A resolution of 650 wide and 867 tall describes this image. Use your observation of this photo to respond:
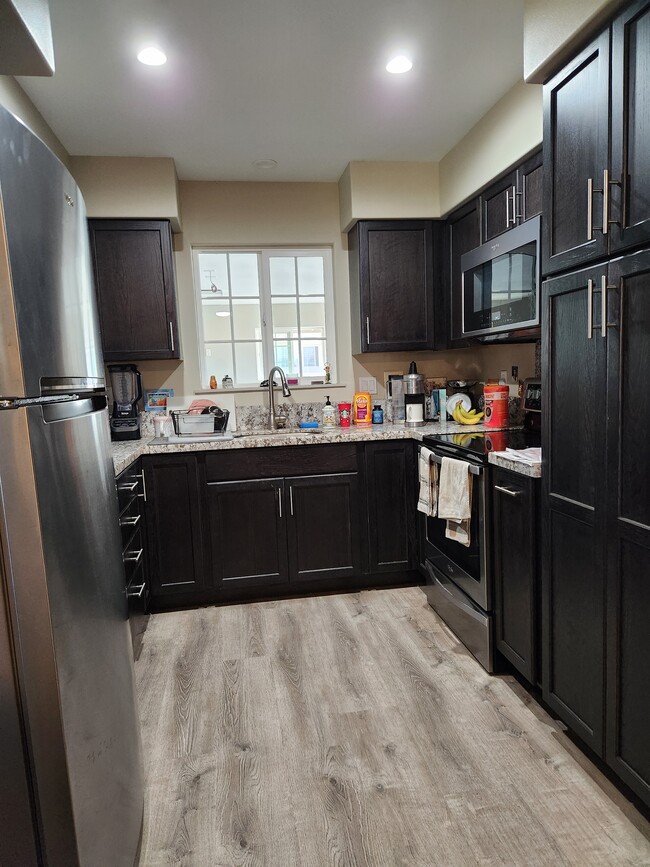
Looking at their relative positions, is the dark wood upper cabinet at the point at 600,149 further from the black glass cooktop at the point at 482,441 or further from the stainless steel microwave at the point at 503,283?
the black glass cooktop at the point at 482,441

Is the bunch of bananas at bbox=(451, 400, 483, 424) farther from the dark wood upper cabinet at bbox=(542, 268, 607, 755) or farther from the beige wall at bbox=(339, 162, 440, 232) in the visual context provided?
the dark wood upper cabinet at bbox=(542, 268, 607, 755)

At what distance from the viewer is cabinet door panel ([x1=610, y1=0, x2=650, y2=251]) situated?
1.31 metres

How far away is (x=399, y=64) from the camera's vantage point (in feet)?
7.35

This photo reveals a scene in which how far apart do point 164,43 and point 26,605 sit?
2.15m

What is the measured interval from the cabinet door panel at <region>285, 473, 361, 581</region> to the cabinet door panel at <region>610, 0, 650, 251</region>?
197cm

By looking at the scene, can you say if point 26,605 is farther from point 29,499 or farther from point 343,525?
point 343,525

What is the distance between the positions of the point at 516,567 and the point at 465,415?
4.53ft

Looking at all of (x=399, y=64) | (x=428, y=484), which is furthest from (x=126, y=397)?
(x=399, y=64)

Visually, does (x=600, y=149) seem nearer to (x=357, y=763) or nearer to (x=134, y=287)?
(x=357, y=763)

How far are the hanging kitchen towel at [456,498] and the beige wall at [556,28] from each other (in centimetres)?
144

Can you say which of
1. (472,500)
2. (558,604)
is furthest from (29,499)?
(472,500)

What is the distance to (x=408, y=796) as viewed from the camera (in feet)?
5.22

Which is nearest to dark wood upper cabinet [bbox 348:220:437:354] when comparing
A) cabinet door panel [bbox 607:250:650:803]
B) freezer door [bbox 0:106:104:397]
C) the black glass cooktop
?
the black glass cooktop

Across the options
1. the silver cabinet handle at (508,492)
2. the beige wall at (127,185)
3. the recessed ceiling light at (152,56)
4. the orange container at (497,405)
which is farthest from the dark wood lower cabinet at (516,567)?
the beige wall at (127,185)
